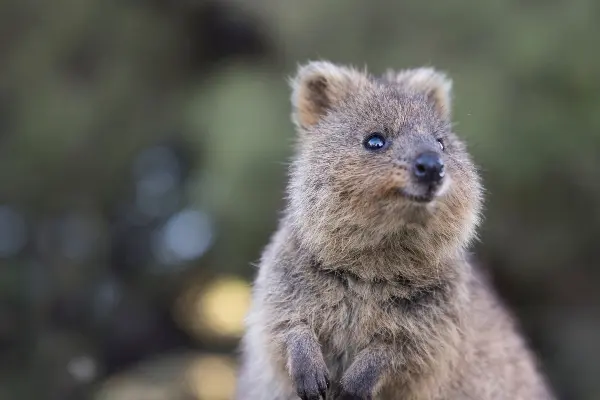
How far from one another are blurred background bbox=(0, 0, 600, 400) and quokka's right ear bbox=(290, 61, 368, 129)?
3165 millimetres

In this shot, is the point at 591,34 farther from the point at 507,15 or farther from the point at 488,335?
the point at 488,335

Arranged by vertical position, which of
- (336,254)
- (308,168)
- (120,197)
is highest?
(308,168)

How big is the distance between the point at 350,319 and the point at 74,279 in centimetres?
532

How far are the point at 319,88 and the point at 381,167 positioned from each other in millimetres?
1145

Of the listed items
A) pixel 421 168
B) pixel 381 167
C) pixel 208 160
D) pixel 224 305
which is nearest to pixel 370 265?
pixel 381 167

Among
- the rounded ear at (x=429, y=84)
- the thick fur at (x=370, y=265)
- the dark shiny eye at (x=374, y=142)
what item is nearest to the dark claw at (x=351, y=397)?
the thick fur at (x=370, y=265)

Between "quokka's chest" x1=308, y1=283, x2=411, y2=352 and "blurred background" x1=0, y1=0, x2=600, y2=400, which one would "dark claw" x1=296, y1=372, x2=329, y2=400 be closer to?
"quokka's chest" x1=308, y1=283, x2=411, y2=352

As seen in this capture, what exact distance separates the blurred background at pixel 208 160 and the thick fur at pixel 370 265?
3411 mm

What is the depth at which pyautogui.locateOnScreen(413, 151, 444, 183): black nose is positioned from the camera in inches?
152

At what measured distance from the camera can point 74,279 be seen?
29.2 ft

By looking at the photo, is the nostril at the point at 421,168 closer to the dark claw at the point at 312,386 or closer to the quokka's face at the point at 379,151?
the quokka's face at the point at 379,151

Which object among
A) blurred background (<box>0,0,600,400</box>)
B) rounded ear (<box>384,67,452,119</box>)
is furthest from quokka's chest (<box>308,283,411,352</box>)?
blurred background (<box>0,0,600,400</box>)

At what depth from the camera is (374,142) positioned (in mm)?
4316

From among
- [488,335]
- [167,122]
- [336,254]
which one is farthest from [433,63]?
[336,254]
